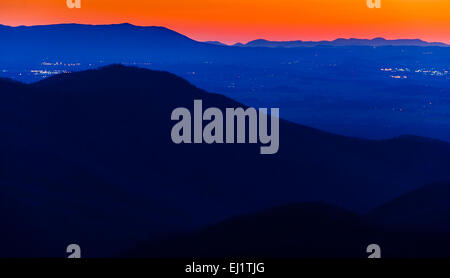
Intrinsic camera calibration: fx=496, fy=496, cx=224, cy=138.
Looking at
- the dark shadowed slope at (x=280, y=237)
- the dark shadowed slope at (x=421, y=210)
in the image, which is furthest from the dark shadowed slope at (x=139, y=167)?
the dark shadowed slope at (x=421, y=210)

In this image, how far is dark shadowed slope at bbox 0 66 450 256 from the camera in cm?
3269

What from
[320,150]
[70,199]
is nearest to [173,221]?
[70,199]

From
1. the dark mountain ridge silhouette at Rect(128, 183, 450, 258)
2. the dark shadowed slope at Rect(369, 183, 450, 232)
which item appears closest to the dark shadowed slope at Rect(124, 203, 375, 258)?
the dark mountain ridge silhouette at Rect(128, 183, 450, 258)

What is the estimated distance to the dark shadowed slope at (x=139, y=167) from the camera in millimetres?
32688

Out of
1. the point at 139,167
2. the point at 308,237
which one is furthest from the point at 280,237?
the point at 139,167

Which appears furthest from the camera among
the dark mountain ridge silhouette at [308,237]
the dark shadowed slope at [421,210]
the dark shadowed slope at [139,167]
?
the dark shadowed slope at [139,167]

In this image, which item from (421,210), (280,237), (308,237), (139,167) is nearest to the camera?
(308,237)

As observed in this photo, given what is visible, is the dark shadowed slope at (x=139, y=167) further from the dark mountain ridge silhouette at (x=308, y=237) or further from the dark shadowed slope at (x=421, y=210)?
the dark shadowed slope at (x=421, y=210)

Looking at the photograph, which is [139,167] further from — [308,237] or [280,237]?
[308,237]

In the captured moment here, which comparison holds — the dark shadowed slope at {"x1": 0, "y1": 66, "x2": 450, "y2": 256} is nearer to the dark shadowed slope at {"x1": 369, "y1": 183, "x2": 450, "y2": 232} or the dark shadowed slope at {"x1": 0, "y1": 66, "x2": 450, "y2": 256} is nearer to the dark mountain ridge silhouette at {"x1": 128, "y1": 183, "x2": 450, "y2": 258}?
the dark mountain ridge silhouette at {"x1": 128, "y1": 183, "x2": 450, "y2": 258}

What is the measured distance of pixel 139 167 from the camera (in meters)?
48.7

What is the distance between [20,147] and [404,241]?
101 feet

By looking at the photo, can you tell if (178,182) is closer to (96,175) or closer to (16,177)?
(96,175)

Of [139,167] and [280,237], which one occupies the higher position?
[280,237]
